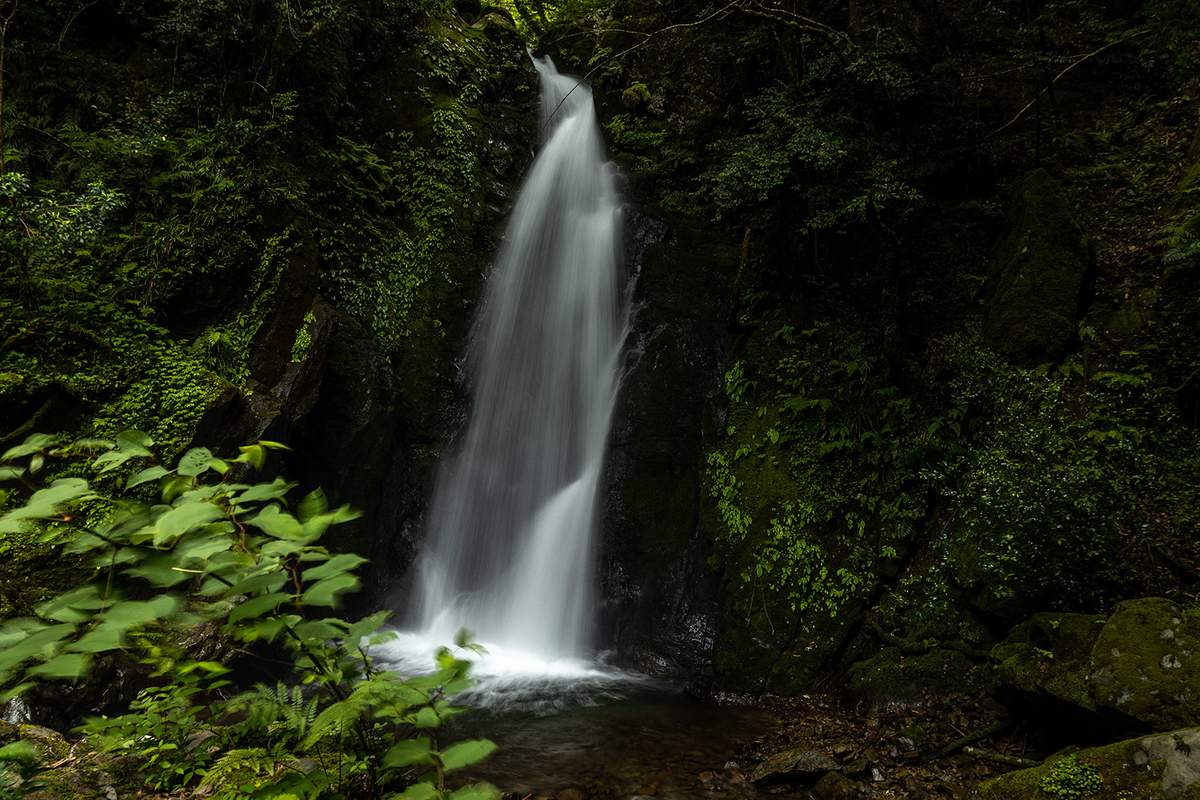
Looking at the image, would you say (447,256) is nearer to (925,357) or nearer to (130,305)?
(130,305)

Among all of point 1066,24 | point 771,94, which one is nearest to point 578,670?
point 771,94

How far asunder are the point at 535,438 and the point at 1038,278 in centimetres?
761

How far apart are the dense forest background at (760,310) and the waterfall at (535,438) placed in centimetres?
52

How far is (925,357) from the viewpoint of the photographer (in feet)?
24.6

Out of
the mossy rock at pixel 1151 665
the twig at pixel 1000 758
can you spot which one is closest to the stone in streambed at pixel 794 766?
the twig at pixel 1000 758

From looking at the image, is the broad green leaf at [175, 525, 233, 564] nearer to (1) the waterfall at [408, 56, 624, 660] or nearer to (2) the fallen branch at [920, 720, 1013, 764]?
(2) the fallen branch at [920, 720, 1013, 764]

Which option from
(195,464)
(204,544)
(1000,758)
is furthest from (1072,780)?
(195,464)

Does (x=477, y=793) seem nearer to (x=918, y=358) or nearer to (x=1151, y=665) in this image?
(x=1151, y=665)

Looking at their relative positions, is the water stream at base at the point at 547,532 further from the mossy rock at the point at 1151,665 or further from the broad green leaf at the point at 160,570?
the broad green leaf at the point at 160,570

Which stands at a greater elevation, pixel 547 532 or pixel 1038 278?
pixel 1038 278

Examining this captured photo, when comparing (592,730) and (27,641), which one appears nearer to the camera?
(27,641)

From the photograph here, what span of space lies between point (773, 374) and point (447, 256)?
250 inches

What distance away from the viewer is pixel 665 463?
883 cm

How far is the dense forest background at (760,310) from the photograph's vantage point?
5.32 meters
